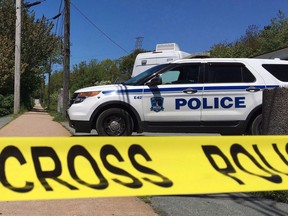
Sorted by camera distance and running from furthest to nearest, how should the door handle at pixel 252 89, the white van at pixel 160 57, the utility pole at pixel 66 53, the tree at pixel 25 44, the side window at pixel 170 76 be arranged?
the tree at pixel 25 44, the utility pole at pixel 66 53, the white van at pixel 160 57, the side window at pixel 170 76, the door handle at pixel 252 89

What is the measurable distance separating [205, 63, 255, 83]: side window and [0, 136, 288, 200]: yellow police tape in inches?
168

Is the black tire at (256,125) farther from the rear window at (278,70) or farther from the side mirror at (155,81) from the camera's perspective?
the side mirror at (155,81)

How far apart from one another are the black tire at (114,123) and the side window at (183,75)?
1.10m

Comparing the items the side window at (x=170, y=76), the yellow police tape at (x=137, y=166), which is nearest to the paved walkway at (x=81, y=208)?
the yellow police tape at (x=137, y=166)

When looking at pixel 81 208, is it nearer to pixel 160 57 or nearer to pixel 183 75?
pixel 183 75

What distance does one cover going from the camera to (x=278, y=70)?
902 centimetres

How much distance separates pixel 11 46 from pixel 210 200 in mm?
29112

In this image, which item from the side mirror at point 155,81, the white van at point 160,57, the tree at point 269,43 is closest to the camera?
the side mirror at point 155,81

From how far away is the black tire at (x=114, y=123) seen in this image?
859 centimetres

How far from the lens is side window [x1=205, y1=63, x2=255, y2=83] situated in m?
8.78

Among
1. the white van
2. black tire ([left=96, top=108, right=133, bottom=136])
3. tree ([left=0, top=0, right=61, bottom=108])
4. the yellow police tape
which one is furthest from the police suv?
tree ([left=0, top=0, right=61, bottom=108])

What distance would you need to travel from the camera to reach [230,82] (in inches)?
344

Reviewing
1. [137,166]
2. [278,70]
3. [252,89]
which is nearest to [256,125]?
[252,89]

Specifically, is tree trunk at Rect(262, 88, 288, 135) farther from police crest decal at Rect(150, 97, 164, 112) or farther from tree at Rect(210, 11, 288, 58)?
tree at Rect(210, 11, 288, 58)
